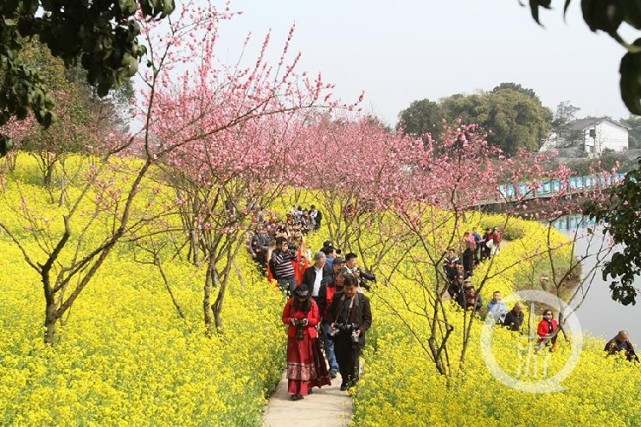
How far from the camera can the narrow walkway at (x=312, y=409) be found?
7789mm

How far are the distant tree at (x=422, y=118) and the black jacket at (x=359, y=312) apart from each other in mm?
41101

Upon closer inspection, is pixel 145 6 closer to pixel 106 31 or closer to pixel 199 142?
pixel 106 31

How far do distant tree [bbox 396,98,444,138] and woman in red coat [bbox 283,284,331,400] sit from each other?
136 ft

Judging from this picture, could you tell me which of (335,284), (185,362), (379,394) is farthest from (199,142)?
(379,394)

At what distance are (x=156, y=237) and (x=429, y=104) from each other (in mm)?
35379

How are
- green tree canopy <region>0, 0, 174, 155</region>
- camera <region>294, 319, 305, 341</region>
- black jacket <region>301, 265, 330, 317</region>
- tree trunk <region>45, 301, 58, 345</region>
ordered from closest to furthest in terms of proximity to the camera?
green tree canopy <region>0, 0, 174, 155</region>, tree trunk <region>45, 301, 58, 345</region>, camera <region>294, 319, 305, 341</region>, black jacket <region>301, 265, 330, 317</region>

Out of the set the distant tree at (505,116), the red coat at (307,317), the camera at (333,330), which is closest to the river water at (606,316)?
the camera at (333,330)

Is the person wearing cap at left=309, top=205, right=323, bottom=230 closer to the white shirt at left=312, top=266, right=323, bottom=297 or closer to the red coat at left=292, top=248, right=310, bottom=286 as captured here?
the red coat at left=292, top=248, right=310, bottom=286

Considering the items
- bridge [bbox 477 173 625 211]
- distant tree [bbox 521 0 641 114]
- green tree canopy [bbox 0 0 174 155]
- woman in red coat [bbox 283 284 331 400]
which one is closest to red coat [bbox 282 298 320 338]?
woman in red coat [bbox 283 284 331 400]

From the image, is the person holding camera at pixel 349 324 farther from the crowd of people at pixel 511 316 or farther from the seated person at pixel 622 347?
the seated person at pixel 622 347

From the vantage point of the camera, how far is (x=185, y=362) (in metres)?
7.94

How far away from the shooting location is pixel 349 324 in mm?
8703

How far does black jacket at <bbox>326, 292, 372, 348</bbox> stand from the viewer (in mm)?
8734

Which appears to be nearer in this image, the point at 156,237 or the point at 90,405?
the point at 90,405
